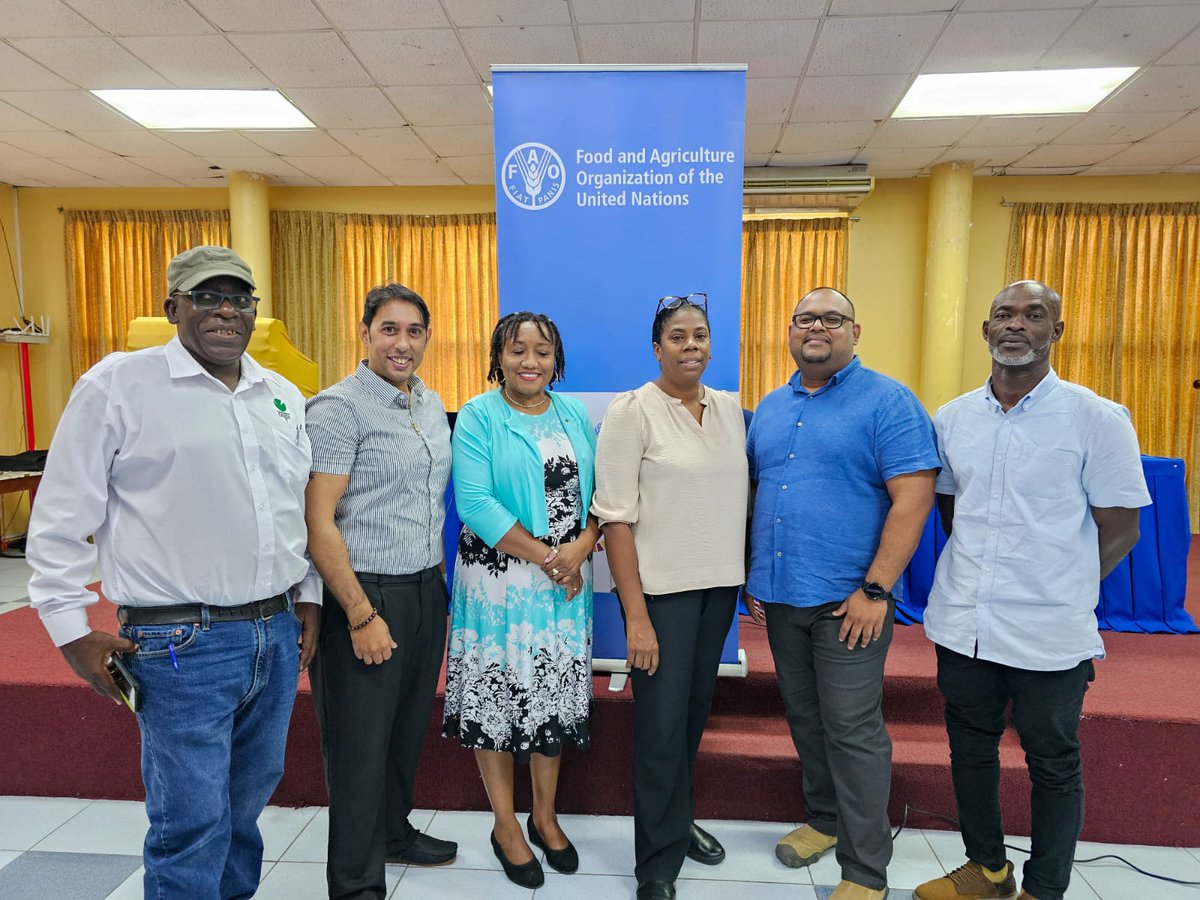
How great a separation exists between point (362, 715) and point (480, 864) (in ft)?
2.32

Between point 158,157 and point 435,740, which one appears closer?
point 435,740

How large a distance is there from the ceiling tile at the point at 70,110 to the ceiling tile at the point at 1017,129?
19.3ft

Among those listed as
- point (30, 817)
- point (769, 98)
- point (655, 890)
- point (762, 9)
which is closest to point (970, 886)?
point (655, 890)

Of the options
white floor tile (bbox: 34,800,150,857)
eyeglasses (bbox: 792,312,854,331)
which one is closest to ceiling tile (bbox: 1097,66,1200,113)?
eyeglasses (bbox: 792,312,854,331)

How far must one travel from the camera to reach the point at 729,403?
1944 mm

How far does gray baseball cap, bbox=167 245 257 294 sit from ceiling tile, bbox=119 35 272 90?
3188 mm

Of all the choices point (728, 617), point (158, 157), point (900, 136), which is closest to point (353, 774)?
point (728, 617)

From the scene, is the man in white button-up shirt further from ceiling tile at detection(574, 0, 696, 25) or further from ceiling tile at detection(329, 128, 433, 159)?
ceiling tile at detection(329, 128, 433, 159)

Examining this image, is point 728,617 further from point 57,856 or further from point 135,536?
point 57,856

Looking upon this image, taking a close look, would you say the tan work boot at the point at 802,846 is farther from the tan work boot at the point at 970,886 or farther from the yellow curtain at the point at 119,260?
the yellow curtain at the point at 119,260

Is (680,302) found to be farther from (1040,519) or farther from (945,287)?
(945,287)

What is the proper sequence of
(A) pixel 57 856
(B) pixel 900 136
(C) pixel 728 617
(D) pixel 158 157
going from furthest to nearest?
(D) pixel 158 157
(B) pixel 900 136
(A) pixel 57 856
(C) pixel 728 617

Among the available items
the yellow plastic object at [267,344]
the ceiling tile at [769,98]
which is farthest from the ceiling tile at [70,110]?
the ceiling tile at [769,98]

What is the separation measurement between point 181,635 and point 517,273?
147 cm
